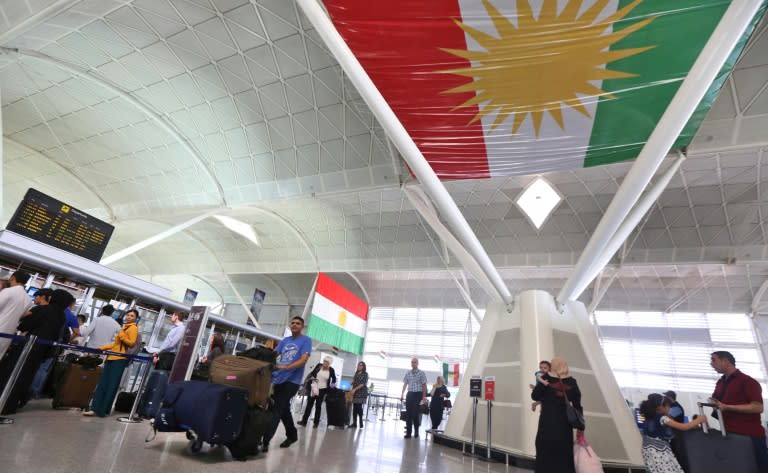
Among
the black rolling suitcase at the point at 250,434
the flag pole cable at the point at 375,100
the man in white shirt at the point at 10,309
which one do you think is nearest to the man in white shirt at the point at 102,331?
the man in white shirt at the point at 10,309

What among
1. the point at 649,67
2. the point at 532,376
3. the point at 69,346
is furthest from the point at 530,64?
the point at 69,346

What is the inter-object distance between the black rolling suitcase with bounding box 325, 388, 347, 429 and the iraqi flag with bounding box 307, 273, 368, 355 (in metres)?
12.3

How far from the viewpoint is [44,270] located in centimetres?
959

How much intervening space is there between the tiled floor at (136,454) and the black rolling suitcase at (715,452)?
2828 mm

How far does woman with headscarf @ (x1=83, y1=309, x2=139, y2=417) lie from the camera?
18.9 ft

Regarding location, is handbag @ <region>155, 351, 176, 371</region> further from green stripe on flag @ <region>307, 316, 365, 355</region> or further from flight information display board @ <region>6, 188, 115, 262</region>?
green stripe on flag @ <region>307, 316, 365, 355</region>

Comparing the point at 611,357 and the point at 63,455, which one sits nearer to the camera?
the point at 63,455

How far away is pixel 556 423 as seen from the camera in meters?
3.88

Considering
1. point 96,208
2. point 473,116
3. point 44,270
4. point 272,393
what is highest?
point 96,208

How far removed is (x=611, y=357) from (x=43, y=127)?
38666 mm

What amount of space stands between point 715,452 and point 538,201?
16064 mm

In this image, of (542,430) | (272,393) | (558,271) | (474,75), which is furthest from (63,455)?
(558,271)

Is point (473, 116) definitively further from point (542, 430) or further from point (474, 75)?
point (542, 430)

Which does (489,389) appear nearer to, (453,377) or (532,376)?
(532,376)
